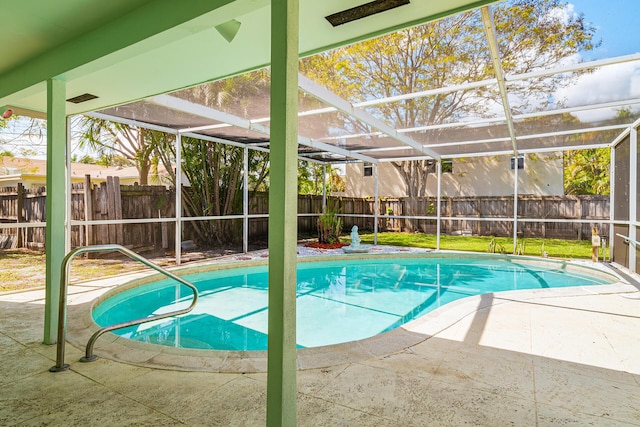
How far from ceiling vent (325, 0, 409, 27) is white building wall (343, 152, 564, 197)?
14253 millimetres

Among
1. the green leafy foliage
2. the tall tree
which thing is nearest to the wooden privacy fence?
the green leafy foliage

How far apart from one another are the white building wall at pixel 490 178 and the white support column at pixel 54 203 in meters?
15.3

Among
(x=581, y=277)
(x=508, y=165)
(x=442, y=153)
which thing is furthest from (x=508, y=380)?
(x=508, y=165)

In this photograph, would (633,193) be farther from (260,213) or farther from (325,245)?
(260,213)

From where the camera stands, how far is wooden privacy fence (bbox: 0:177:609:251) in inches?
327

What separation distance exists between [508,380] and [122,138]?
1264cm

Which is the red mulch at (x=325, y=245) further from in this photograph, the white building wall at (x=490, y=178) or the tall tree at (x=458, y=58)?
the white building wall at (x=490, y=178)

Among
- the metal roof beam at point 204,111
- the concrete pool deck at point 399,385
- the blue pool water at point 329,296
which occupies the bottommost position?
the blue pool water at point 329,296

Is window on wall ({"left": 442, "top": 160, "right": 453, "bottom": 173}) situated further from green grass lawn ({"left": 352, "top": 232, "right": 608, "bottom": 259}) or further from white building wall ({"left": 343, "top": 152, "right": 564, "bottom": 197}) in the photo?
green grass lawn ({"left": 352, "top": 232, "right": 608, "bottom": 259})

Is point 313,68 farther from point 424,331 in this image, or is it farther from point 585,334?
point 585,334

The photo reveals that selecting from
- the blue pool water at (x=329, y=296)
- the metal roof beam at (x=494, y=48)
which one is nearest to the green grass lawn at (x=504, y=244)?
the blue pool water at (x=329, y=296)

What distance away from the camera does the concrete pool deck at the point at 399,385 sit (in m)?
2.04

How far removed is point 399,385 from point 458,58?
135 inches

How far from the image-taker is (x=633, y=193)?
6.42m
